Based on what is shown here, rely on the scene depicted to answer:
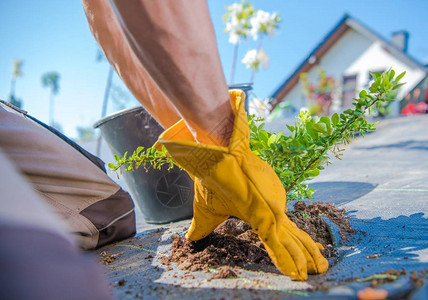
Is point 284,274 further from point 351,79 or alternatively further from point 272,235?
point 351,79

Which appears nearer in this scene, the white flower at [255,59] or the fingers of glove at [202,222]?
the fingers of glove at [202,222]

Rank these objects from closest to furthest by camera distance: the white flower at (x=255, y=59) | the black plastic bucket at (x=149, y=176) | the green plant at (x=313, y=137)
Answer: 1. the green plant at (x=313, y=137)
2. the black plastic bucket at (x=149, y=176)
3. the white flower at (x=255, y=59)

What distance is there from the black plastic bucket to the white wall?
13041 millimetres

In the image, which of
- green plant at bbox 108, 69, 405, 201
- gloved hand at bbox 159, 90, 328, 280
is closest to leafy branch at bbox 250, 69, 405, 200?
green plant at bbox 108, 69, 405, 201

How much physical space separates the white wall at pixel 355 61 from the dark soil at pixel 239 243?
44.3 feet

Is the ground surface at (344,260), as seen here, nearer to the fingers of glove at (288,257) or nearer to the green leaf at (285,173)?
the fingers of glove at (288,257)

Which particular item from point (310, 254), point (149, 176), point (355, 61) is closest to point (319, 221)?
point (310, 254)

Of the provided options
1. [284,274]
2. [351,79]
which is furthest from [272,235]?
[351,79]

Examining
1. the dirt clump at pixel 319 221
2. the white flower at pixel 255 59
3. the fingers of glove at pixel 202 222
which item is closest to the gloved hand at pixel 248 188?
the fingers of glove at pixel 202 222

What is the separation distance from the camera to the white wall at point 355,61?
539 inches

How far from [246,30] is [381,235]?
4.05 metres

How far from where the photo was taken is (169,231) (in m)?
1.55

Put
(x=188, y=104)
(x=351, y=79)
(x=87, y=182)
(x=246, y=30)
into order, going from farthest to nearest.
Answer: (x=351, y=79)
(x=246, y=30)
(x=87, y=182)
(x=188, y=104)

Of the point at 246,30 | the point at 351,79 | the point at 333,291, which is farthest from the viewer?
the point at 351,79
